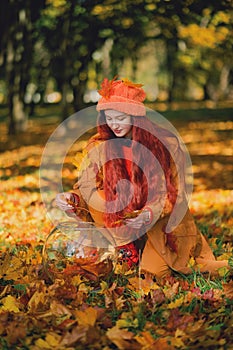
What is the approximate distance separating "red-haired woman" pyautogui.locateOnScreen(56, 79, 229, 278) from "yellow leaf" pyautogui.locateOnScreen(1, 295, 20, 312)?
0.84 meters

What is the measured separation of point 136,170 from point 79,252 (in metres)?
0.62

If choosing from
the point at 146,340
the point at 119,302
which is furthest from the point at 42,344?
the point at 119,302

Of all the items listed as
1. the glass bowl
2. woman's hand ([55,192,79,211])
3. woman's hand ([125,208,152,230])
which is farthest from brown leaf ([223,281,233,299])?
woman's hand ([55,192,79,211])

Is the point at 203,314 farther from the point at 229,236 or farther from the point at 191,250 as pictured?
the point at 229,236

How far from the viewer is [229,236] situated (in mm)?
5422

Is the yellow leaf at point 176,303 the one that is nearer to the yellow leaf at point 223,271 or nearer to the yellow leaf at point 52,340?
the yellow leaf at point 52,340

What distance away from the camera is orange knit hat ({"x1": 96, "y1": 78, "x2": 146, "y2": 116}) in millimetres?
4074

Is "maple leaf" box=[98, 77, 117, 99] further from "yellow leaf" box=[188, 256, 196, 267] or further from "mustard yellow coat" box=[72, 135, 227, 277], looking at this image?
"yellow leaf" box=[188, 256, 196, 267]

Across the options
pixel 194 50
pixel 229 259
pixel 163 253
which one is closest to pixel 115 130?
pixel 163 253

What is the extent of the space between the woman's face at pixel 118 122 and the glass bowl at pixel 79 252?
0.61 m

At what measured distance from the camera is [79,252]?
4.12m

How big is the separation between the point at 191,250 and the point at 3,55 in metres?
12.0

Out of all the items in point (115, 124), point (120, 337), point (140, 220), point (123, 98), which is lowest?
point (120, 337)

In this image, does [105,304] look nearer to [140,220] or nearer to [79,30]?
[140,220]
